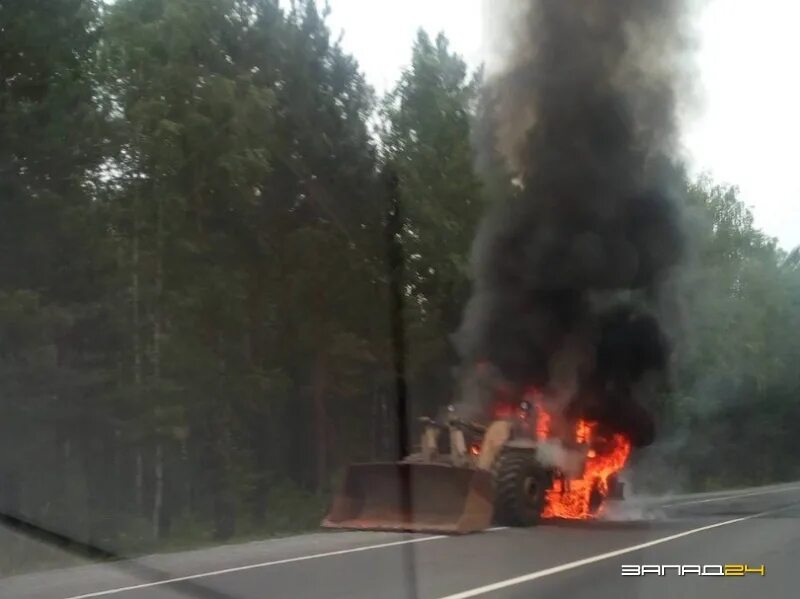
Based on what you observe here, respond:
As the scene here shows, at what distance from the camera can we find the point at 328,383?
26.6m

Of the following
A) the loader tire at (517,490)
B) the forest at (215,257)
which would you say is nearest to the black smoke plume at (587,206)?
the forest at (215,257)

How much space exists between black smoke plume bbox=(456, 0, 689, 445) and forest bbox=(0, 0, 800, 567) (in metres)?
1.41

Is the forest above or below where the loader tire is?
above

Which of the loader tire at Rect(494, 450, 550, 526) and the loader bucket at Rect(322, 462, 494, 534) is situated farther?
the loader tire at Rect(494, 450, 550, 526)

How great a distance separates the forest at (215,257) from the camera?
16.7 m

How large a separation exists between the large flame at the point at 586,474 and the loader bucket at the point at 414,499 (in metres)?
2.61

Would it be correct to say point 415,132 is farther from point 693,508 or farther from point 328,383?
point 693,508

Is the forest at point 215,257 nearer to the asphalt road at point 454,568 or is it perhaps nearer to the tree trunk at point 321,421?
the tree trunk at point 321,421

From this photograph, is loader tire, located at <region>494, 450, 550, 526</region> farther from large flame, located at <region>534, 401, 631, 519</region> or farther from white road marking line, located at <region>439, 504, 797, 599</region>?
white road marking line, located at <region>439, 504, 797, 599</region>

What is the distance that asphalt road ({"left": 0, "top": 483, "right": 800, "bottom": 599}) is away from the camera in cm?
974

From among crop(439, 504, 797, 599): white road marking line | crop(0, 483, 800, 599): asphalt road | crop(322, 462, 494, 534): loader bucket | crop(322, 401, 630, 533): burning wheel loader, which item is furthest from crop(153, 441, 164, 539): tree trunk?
crop(439, 504, 797, 599): white road marking line

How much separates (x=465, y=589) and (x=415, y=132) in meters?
17.9

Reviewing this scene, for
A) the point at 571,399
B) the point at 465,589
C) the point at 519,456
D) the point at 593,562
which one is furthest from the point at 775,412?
the point at 465,589

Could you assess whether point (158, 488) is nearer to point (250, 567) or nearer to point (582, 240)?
point (582, 240)
